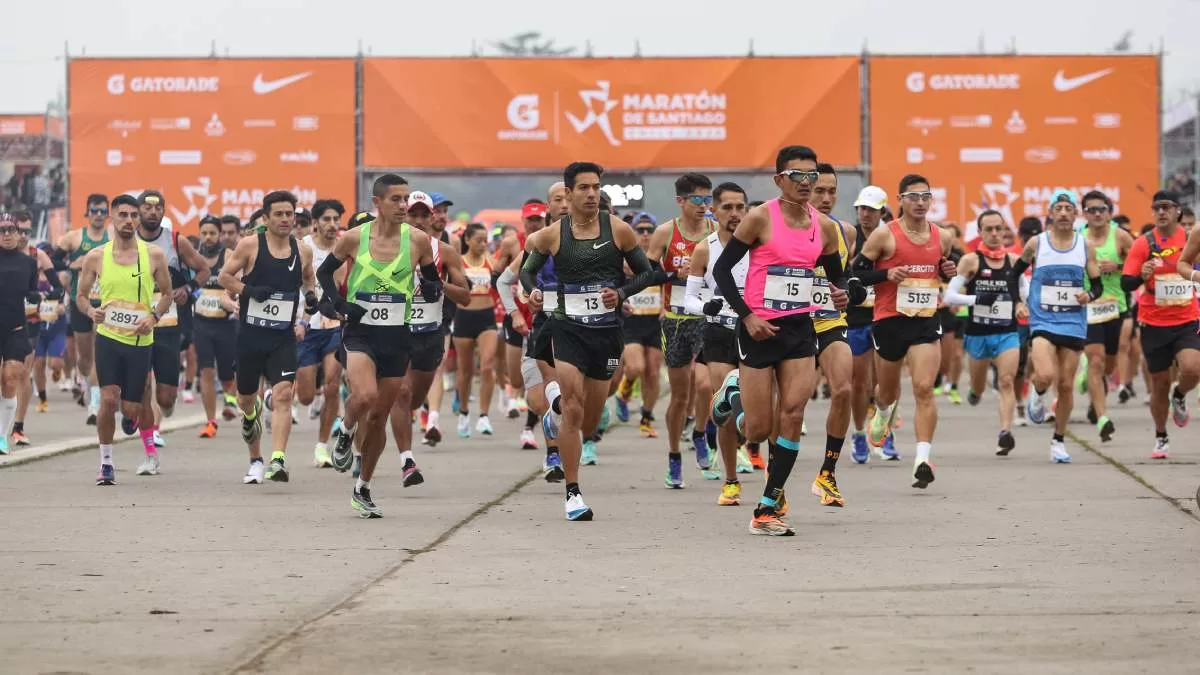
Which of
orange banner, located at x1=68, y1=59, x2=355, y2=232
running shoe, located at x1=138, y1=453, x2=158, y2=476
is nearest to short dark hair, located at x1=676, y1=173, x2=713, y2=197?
running shoe, located at x1=138, y1=453, x2=158, y2=476

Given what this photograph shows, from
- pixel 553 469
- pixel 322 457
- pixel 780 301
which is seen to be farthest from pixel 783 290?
pixel 322 457

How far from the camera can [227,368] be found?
19.0 metres

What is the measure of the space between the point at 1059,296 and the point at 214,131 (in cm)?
2266

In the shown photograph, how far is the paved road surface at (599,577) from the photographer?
274 inches

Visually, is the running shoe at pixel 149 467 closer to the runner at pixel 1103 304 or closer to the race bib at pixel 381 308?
the race bib at pixel 381 308

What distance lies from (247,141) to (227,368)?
57.3 ft

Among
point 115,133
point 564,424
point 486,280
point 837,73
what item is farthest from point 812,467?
point 115,133

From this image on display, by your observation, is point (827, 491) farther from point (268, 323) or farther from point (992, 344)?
point (992, 344)

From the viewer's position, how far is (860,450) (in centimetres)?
1580

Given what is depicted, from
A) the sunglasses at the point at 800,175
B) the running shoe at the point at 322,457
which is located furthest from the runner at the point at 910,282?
the running shoe at the point at 322,457

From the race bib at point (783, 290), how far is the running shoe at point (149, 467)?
5.88 m

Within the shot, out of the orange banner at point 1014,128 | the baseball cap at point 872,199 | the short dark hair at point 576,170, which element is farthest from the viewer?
the orange banner at point 1014,128

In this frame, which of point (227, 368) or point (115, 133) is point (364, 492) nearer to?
point (227, 368)

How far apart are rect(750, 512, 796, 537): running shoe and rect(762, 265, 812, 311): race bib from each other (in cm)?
114
